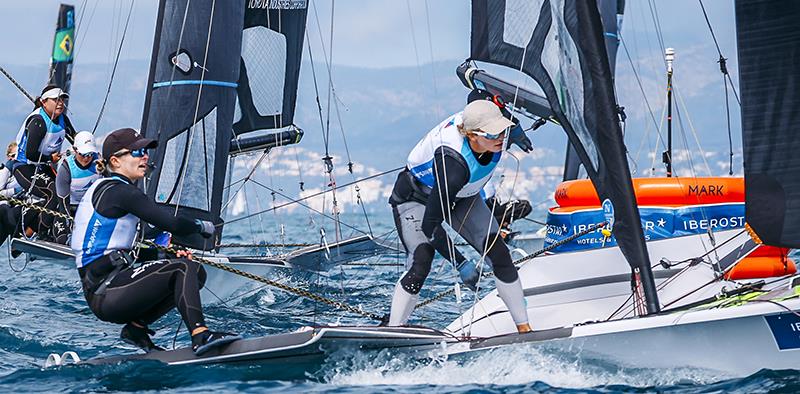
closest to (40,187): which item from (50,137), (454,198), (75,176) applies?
(50,137)

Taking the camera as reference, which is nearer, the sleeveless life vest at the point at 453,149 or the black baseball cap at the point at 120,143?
the black baseball cap at the point at 120,143

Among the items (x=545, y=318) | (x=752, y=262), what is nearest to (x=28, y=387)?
(x=545, y=318)

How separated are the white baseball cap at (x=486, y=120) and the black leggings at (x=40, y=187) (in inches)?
255

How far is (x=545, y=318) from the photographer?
741 centimetres

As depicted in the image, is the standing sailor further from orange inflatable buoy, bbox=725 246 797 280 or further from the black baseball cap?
orange inflatable buoy, bbox=725 246 797 280

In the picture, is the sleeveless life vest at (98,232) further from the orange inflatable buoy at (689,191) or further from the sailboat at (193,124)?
the orange inflatable buoy at (689,191)

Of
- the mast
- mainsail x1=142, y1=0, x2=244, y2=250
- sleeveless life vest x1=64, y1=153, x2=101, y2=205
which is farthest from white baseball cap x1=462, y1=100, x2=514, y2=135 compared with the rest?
the mast

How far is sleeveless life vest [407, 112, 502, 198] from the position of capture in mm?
6020

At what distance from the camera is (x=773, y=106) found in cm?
543

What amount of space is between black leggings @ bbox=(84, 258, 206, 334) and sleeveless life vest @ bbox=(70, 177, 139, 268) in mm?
76

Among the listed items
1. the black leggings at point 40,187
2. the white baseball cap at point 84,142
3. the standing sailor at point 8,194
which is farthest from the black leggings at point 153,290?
the black leggings at point 40,187

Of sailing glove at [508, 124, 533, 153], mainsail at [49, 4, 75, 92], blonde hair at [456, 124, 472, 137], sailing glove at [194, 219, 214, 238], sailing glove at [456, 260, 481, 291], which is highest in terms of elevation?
mainsail at [49, 4, 75, 92]

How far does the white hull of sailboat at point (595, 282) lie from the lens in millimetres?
7344

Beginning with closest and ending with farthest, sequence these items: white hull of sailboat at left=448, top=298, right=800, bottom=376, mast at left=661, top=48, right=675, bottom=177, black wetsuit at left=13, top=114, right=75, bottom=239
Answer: white hull of sailboat at left=448, top=298, right=800, bottom=376
black wetsuit at left=13, top=114, right=75, bottom=239
mast at left=661, top=48, right=675, bottom=177
